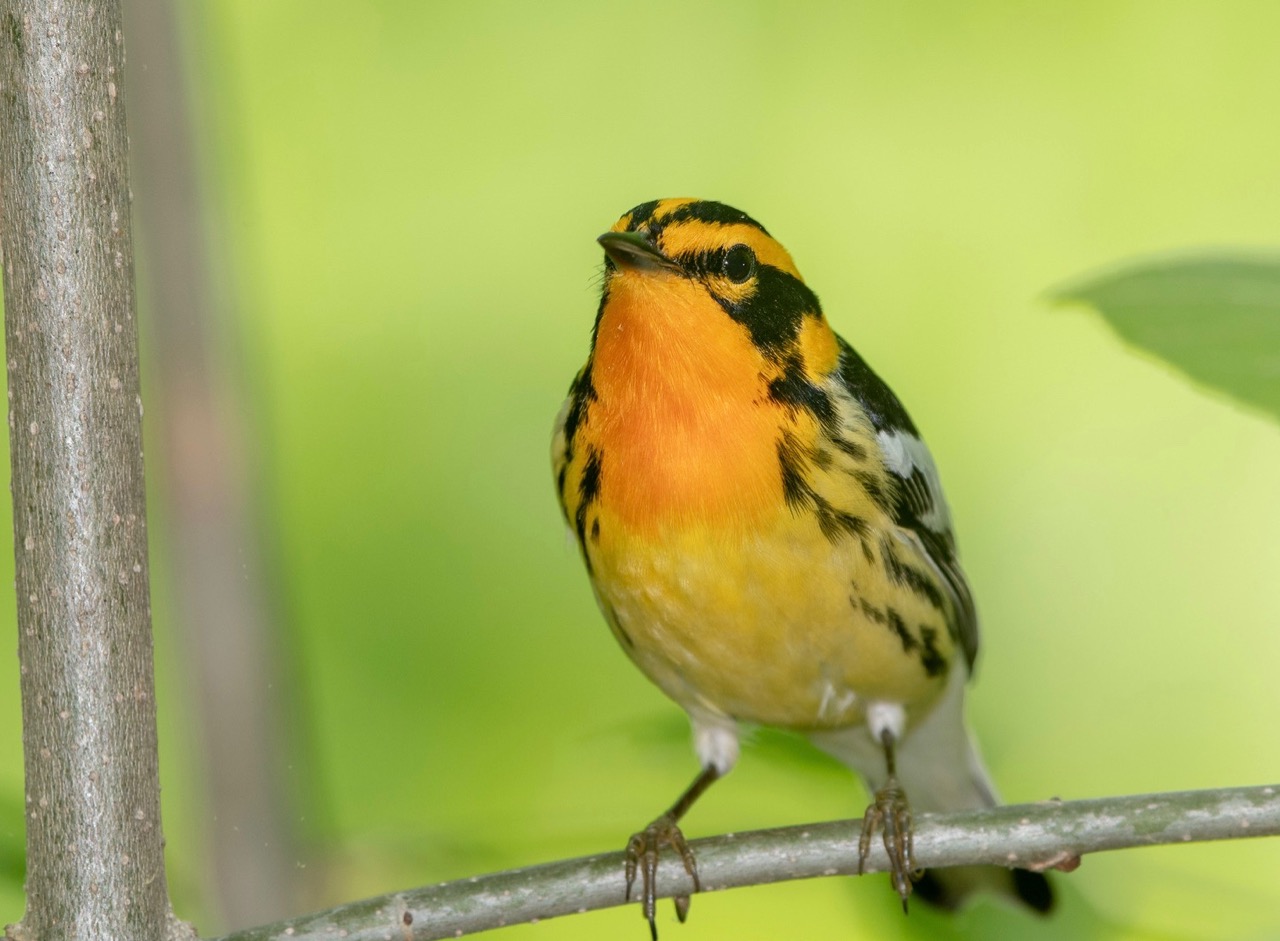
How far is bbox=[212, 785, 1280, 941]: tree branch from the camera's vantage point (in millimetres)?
1766

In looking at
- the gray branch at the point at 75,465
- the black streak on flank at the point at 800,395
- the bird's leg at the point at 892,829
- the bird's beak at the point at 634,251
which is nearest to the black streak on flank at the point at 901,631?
the bird's leg at the point at 892,829

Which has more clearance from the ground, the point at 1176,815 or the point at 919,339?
the point at 919,339

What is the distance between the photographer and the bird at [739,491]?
2381 mm

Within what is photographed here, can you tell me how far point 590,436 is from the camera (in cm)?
253

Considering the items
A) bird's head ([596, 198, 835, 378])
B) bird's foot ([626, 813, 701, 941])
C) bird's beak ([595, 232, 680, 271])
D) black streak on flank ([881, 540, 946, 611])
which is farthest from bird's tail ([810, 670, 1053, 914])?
bird's beak ([595, 232, 680, 271])

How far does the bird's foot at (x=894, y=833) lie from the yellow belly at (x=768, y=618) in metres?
0.23

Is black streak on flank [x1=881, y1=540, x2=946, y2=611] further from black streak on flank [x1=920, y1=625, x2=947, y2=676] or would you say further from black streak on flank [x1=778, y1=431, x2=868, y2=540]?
black streak on flank [x1=778, y1=431, x2=868, y2=540]

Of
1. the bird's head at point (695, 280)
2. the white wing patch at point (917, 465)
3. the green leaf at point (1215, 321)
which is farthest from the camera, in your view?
the white wing patch at point (917, 465)

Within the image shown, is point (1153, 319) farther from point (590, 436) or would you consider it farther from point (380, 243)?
point (380, 243)

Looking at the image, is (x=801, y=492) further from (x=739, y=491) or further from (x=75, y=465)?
(x=75, y=465)

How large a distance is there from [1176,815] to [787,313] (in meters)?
1.06

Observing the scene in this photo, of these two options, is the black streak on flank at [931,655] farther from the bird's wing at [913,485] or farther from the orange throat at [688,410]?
the orange throat at [688,410]

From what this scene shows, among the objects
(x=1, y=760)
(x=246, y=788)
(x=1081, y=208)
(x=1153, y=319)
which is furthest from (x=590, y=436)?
(x=1081, y=208)

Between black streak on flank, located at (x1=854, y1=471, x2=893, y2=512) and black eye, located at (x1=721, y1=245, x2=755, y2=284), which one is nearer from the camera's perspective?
black eye, located at (x1=721, y1=245, x2=755, y2=284)
